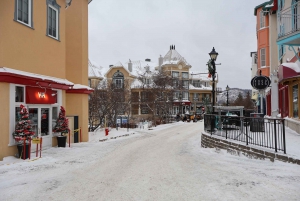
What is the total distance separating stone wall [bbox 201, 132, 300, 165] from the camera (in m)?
7.48

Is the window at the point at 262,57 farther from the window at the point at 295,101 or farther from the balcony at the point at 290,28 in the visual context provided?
the balcony at the point at 290,28

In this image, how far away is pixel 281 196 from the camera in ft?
17.2

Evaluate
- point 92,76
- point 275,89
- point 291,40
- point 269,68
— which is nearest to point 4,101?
point 291,40

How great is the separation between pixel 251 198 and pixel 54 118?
10.7 meters

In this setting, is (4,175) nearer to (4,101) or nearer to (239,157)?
(4,101)

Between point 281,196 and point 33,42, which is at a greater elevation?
point 33,42

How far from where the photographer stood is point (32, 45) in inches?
448

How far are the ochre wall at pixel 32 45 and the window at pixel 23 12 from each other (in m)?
0.19

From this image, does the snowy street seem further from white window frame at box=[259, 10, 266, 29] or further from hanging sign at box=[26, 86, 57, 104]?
white window frame at box=[259, 10, 266, 29]

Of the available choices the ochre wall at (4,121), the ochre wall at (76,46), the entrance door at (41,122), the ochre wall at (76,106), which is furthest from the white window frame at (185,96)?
the ochre wall at (4,121)

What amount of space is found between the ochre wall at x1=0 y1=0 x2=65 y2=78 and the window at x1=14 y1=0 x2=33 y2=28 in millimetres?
194

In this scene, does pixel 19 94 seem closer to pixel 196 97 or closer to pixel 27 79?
pixel 27 79

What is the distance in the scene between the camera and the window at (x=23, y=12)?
10336 mm

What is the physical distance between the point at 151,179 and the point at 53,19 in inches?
396
